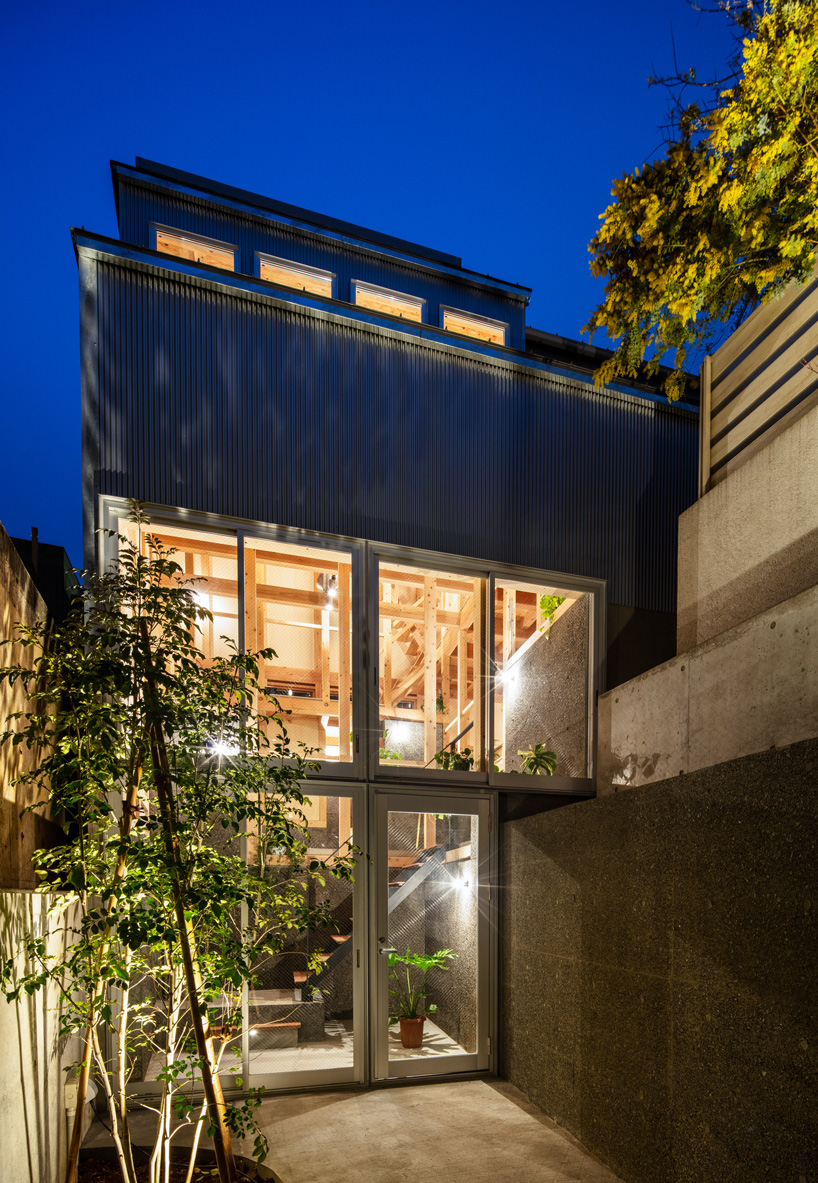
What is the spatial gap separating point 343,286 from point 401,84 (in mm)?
139820

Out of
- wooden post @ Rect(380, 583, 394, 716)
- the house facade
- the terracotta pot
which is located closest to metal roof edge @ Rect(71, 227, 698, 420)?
the house facade

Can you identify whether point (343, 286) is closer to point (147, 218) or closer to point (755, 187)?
point (147, 218)

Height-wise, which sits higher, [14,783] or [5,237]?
[5,237]

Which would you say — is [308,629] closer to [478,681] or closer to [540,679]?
[478,681]

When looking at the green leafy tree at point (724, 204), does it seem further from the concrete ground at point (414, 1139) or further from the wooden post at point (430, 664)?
the concrete ground at point (414, 1139)

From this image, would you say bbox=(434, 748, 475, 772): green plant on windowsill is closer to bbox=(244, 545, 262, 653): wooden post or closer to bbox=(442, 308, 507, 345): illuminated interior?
bbox=(244, 545, 262, 653): wooden post

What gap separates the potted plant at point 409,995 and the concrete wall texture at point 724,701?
2.13 m

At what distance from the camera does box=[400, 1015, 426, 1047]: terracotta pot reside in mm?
5910

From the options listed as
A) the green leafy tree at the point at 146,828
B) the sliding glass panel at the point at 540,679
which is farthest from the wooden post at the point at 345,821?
the green leafy tree at the point at 146,828

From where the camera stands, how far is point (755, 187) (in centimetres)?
486

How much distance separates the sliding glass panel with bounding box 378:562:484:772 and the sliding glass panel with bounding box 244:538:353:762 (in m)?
0.33

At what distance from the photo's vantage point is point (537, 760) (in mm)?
6879

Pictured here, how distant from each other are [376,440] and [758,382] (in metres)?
3.10

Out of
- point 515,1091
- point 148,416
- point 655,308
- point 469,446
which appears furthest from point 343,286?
point 515,1091
